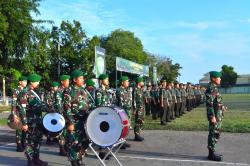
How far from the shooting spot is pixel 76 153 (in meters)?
8.58

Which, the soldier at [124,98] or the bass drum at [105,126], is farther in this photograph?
the soldier at [124,98]

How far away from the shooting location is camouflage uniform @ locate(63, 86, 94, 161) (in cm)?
855

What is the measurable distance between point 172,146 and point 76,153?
14.7 ft

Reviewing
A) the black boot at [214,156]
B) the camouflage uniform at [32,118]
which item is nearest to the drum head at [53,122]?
the camouflage uniform at [32,118]

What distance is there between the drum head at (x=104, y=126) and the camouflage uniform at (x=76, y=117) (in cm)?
45

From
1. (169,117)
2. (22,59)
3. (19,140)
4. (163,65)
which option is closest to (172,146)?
(19,140)

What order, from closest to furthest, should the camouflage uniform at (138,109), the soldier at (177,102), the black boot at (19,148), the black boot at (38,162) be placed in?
the black boot at (38,162), the black boot at (19,148), the camouflage uniform at (138,109), the soldier at (177,102)

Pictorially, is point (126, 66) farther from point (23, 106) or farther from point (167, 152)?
point (23, 106)

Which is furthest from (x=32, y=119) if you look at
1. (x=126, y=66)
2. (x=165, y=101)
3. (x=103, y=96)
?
(x=126, y=66)

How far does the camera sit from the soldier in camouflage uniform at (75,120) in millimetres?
8539

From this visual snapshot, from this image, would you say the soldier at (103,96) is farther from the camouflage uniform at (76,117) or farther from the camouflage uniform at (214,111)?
the camouflage uniform at (214,111)

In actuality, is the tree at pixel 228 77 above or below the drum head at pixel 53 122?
above

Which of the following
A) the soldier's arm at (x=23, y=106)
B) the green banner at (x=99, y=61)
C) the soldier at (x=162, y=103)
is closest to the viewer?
the soldier's arm at (x=23, y=106)

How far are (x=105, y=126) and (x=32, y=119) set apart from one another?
2214mm
